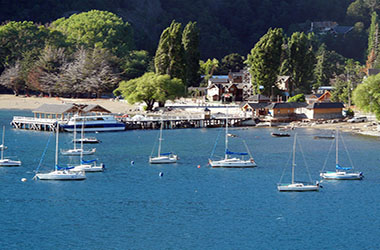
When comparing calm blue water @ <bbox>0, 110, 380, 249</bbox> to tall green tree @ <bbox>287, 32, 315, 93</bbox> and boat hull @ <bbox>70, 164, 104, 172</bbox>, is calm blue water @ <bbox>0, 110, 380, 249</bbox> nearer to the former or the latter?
boat hull @ <bbox>70, 164, 104, 172</bbox>

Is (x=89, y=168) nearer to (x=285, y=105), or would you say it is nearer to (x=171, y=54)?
(x=285, y=105)

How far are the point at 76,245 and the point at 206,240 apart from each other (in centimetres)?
1004

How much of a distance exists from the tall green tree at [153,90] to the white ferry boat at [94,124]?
19.0 metres

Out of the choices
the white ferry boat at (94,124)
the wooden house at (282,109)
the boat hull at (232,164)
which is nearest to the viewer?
the boat hull at (232,164)

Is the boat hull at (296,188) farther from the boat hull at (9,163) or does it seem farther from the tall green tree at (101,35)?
the tall green tree at (101,35)

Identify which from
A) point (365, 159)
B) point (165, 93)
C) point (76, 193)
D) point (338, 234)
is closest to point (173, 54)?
point (165, 93)

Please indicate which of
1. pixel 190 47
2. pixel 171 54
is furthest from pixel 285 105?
pixel 190 47

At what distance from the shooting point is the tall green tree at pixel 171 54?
138m

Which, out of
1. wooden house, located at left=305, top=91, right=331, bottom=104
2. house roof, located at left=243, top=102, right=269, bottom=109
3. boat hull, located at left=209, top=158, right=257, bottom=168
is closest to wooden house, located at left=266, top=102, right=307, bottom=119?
house roof, located at left=243, top=102, right=269, bottom=109

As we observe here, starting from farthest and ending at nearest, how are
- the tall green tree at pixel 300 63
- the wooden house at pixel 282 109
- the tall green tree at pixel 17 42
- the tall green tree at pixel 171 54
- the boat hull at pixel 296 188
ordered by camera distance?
the tall green tree at pixel 17 42 < the tall green tree at pixel 300 63 < the tall green tree at pixel 171 54 < the wooden house at pixel 282 109 < the boat hull at pixel 296 188

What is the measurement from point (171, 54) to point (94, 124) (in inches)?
1280

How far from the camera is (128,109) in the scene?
14225 cm

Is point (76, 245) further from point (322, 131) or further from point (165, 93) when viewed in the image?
point (165, 93)

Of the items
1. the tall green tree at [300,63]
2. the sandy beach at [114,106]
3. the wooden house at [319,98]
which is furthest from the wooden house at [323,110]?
the tall green tree at [300,63]
